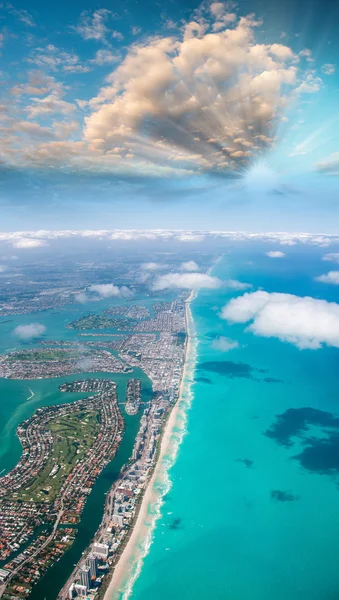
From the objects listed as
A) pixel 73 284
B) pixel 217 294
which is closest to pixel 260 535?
pixel 217 294

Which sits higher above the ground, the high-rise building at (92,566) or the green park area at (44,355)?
the high-rise building at (92,566)

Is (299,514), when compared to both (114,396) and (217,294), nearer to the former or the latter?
(114,396)

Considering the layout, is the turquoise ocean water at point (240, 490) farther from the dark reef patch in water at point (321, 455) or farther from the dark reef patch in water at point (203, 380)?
the dark reef patch in water at point (203, 380)

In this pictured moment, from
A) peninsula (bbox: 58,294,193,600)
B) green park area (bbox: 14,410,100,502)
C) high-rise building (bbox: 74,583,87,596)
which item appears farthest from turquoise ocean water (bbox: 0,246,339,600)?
green park area (bbox: 14,410,100,502)

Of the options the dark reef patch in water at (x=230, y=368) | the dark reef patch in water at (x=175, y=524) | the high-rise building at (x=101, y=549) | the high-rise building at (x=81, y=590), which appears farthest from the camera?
the dark reef patch in water at (x=230, y=368)

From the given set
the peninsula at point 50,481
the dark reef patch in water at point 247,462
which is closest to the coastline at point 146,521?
the peninsula at point 50,481

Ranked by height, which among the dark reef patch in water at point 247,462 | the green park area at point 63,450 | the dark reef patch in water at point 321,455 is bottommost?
the dark reef patch in water at point 247,462

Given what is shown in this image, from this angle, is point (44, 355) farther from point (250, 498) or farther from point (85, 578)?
point (85, 578)

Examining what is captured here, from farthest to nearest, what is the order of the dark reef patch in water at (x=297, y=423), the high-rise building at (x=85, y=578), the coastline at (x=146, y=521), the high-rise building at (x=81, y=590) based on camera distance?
the dark reef patch in water at (x=297, y=423)
the coastline at (x=146, y=521)
the high-rise building at (x=85, y=578)
the high-rise building at (x=81, y=590)
